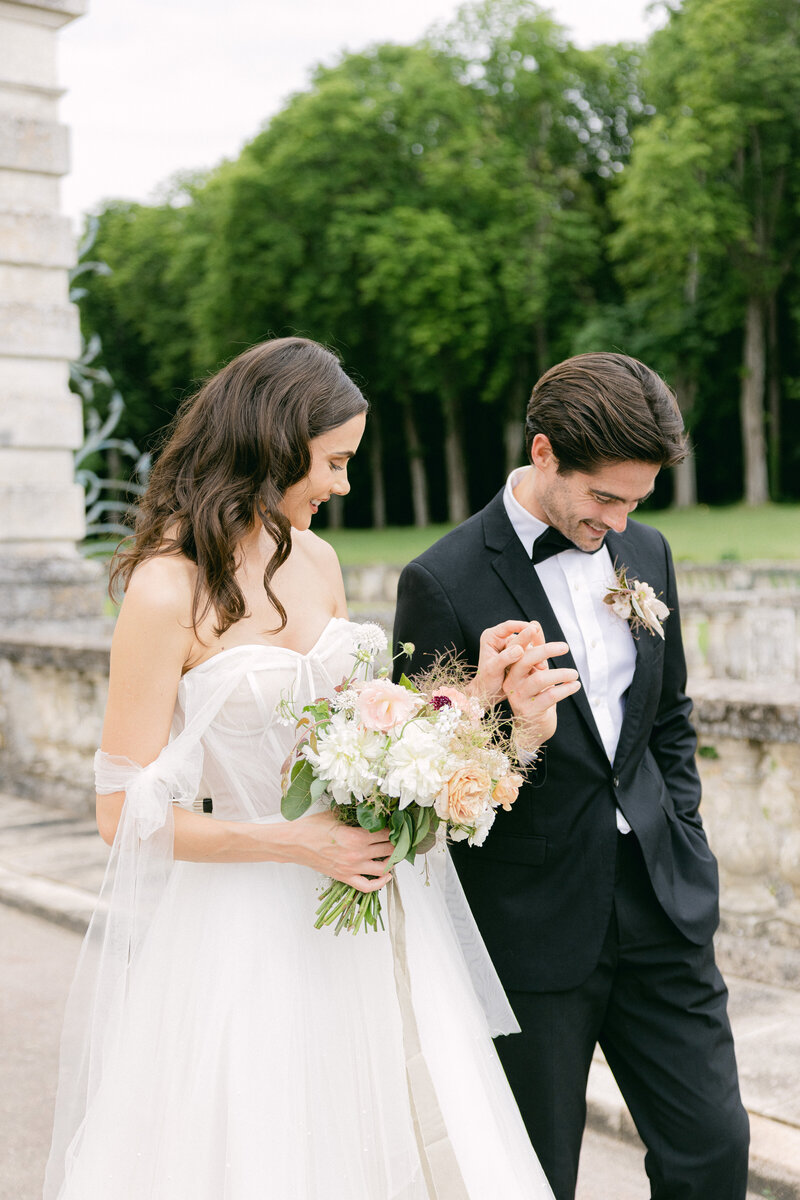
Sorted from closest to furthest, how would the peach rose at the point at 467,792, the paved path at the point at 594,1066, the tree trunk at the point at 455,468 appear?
the peach rose at the point at 467,792
the paved path at the point at 594,1066
the tree trunk at the point at 455,468

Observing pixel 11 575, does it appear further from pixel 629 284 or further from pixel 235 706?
pixel 629 284

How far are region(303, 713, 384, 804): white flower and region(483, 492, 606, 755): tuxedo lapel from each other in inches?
20.0

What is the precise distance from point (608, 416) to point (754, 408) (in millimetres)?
36072

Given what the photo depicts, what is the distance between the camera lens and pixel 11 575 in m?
9.71

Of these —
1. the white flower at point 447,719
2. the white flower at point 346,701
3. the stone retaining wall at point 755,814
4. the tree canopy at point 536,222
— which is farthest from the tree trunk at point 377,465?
the white flower at point 447,719

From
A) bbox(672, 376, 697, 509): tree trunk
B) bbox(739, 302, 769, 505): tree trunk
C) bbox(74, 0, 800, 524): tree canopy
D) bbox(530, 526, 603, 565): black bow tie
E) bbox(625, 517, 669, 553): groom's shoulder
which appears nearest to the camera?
bbox(530, 526, 603, 565): black bow tie

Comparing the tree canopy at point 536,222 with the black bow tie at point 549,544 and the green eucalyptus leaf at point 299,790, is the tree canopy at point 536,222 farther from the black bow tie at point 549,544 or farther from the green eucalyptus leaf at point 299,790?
the green eucalyptus leaf at point 299,790

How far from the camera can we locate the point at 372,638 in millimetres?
2904

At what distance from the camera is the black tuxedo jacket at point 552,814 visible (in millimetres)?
2715

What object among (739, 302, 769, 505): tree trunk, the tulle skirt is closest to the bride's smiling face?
the tulle skirt

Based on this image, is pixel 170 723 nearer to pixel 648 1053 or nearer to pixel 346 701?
pixel 346 701

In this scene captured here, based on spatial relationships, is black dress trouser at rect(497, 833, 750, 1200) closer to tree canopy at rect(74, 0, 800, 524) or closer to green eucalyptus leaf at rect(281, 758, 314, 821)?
green eucalyptus leaf at rect(281, 758, 314, 821)

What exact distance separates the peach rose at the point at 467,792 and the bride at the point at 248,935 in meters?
0.22

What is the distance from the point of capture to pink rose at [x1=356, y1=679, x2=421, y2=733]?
7.95ft
